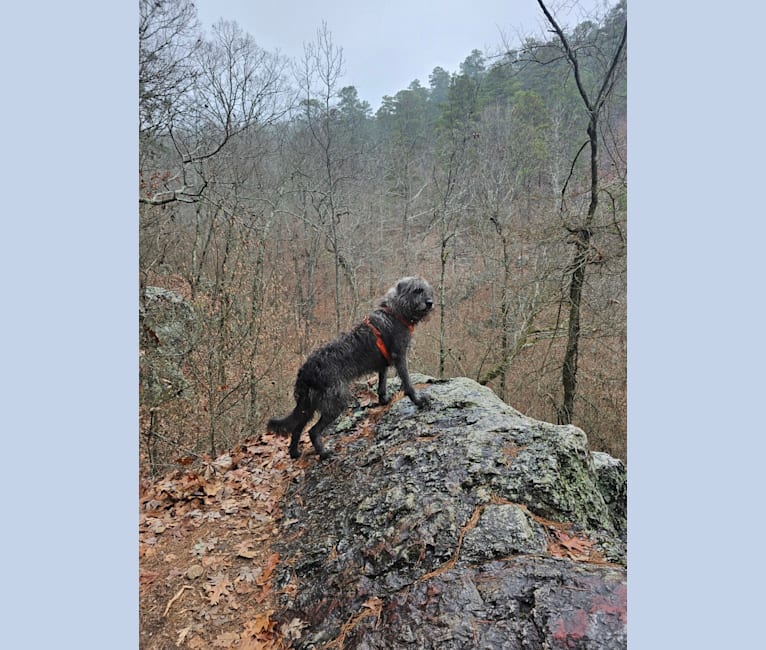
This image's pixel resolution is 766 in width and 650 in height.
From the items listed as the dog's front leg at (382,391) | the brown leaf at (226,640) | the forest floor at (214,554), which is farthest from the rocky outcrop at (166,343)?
the brown leaf at (226,640)

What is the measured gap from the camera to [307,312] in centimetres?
847

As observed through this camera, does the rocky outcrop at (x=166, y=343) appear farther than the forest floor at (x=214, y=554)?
Yes

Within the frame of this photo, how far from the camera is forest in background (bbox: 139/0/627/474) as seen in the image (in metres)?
5.15

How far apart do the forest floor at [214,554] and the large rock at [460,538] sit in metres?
0.20

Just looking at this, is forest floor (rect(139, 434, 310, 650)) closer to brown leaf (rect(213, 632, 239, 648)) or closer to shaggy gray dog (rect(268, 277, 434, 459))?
brown leaf (rect(213, 632, 239, 648))

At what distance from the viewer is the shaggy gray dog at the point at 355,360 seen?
171 inches

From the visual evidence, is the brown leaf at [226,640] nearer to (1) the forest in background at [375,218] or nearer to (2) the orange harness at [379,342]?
(2) the orange harness at [379,342]

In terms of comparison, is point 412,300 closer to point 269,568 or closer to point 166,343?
point 269,568

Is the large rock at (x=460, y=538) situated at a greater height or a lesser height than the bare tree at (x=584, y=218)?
lesser

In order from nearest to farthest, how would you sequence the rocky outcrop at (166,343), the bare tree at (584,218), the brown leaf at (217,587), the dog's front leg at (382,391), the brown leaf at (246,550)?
1. the brown leaf at (217,587)
2. the brown leaf at (246,550)
3. the dog's front leg at (382,391)
4. the bare tree at (584,218)
5. the rocky outcrop at (166,343)

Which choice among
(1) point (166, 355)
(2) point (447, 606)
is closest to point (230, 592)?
(2) point (447, 606)

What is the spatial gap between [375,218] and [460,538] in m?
7.22

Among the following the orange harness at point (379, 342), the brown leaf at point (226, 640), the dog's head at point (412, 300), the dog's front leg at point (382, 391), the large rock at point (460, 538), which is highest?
the dog's head at point (412, 300)

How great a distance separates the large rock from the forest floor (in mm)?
202
